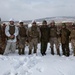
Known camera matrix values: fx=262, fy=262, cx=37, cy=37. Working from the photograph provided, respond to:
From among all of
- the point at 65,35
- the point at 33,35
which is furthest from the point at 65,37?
the point at 33,35

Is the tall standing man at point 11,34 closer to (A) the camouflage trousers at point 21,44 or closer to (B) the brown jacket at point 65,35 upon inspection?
(A) the camouflage trousers at point 21,44

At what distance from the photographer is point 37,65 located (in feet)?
31.7

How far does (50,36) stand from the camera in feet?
39.0

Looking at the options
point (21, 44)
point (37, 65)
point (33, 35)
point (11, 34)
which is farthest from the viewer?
point (21, 44)

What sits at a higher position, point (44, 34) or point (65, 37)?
point (44, 34)

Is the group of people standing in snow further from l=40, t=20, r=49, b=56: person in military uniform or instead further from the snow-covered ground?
the snow-covered ground

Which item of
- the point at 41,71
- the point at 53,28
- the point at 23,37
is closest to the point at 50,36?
the point at 53,28

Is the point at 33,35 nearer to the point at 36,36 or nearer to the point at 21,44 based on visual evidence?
the point at 36,36

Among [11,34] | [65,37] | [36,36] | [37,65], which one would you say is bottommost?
[37,65]

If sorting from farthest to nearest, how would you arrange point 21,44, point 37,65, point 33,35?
point 21,44 < point 33,35 < point 37,65

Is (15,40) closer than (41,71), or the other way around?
(41,71)

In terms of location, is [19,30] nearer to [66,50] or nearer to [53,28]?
[53,28]

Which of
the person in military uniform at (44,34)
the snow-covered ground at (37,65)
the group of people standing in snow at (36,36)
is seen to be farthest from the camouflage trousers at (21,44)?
the snow-covered ground at (37,65)

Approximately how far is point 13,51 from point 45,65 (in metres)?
2.85
